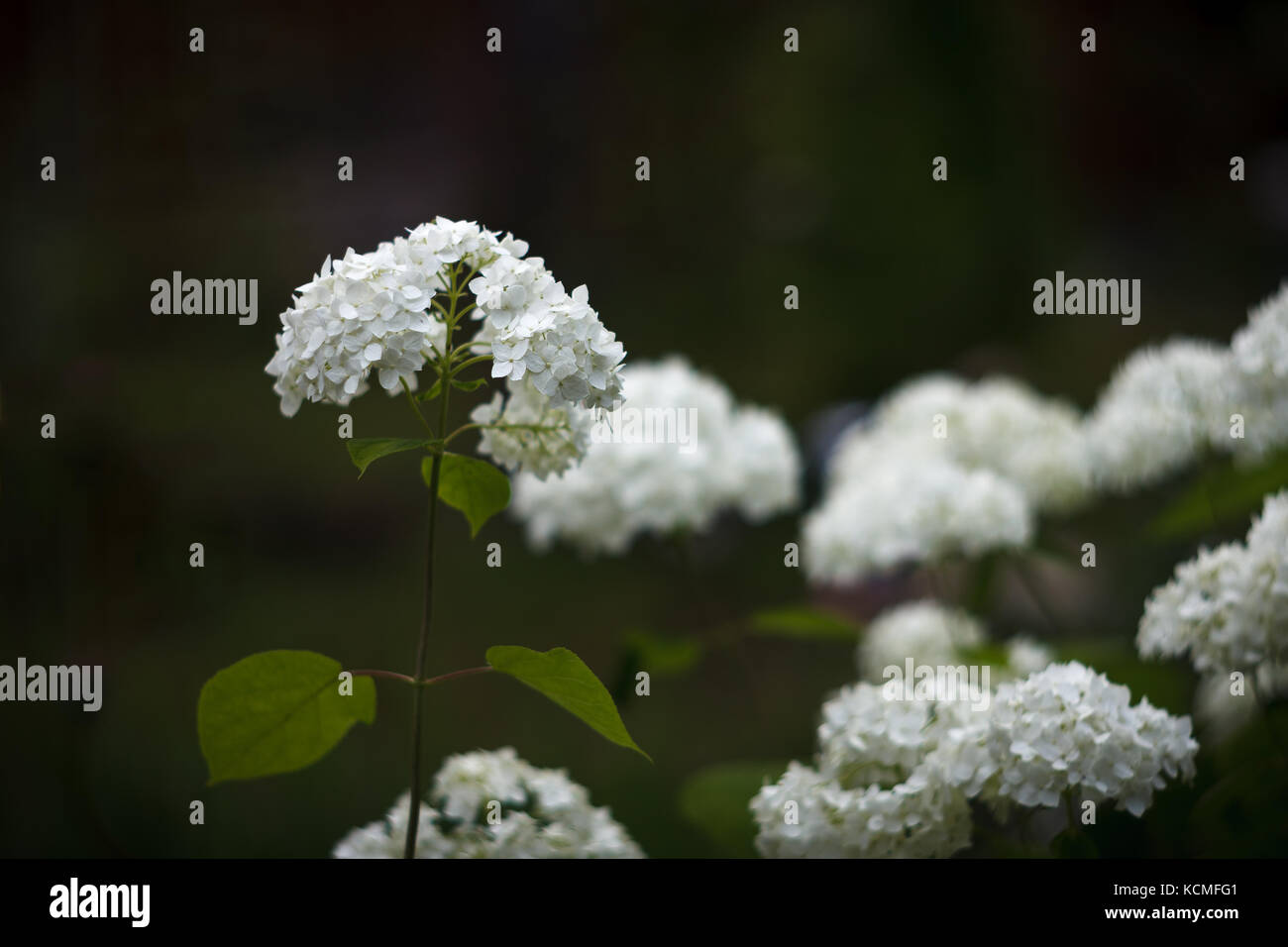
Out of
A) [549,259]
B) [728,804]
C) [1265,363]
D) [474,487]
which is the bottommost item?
[728,804]

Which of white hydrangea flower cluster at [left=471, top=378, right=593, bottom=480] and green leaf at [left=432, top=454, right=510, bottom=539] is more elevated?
white hydrangea flower cluster at [left=471, top=378, right=593, bottom=480]

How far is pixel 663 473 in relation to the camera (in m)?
1.03

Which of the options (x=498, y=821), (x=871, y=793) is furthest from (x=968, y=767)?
(x=498, y=821)

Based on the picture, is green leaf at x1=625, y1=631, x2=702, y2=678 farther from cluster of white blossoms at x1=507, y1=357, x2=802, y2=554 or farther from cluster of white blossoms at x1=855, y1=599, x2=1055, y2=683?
cluster of white blossoms at x1=855, y1=599, x2=1055, y2=683

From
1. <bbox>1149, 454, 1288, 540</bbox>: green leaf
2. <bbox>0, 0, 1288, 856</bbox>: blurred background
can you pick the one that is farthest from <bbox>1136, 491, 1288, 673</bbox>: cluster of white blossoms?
<bbox>0, 0, 1288, 856</bbox>: blurred background

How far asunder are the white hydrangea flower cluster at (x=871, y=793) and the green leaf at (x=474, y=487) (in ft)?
0.90

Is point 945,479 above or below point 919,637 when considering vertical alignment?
above

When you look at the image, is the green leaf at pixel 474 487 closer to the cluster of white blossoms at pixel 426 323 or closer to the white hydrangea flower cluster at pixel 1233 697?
the cluster of white blossoms at pixel 426 323

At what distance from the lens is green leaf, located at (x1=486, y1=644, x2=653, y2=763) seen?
0.58 meters

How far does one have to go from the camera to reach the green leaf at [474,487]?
0.65 meters

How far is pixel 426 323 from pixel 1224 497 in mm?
858

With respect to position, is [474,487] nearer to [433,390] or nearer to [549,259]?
[433,390]

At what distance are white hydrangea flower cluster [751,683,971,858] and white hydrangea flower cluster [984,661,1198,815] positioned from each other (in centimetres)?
4
